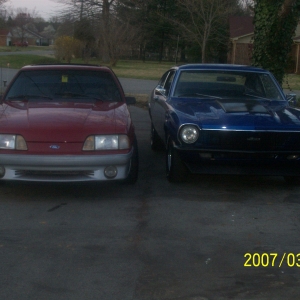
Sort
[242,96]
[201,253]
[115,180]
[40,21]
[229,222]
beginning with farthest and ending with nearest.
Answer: [40,21] → [242,96] → [115,180] → [229,222] → [201,253]

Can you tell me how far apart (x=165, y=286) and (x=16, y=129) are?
2708mm

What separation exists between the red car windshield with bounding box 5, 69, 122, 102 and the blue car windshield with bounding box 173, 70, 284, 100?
1.05 metres

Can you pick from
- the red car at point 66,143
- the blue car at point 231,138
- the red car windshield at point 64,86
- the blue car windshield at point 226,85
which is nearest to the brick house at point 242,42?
the blue car windshield at point 226,85

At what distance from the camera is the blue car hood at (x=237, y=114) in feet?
20.6

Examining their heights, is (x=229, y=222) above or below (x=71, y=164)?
below

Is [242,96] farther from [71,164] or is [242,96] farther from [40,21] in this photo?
[40,21]

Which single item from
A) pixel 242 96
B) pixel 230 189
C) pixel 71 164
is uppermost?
pixel 242 96

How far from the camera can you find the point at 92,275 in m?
4.13

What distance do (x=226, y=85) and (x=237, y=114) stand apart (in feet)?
4.94

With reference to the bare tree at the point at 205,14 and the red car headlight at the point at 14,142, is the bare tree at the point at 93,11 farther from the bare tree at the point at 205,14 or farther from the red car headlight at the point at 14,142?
the red car headlight at the point at 14,142

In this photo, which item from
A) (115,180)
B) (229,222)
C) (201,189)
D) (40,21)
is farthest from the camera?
(40,21)

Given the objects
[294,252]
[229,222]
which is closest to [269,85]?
[229,222]
